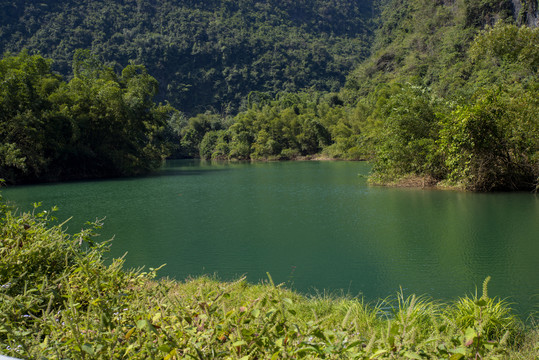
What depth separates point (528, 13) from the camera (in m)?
44.1

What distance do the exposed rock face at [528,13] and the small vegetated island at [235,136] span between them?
28 cm

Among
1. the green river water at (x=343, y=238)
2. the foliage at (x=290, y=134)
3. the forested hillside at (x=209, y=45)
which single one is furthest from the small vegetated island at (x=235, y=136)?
the green river water at (x=343, y=238)

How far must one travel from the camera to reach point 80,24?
96.2m

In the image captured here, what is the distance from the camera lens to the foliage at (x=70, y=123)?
79.9 feet

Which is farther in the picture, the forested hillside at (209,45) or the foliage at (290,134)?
the forested hillside at (209,45)

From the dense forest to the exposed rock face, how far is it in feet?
0.60

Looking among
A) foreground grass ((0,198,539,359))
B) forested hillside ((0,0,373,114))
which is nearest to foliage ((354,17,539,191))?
foreground grass ((0,198,539,359))

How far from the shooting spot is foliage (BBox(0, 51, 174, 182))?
24344 millimetres

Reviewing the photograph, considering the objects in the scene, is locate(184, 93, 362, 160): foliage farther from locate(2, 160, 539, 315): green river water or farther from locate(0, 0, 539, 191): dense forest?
locate(2, 160, 539, 315): green river water

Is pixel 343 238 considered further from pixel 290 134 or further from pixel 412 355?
pixel 290 134

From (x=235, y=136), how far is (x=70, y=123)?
32.9 m

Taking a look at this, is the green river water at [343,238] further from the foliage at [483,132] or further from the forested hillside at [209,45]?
the forested hillside at [209,45]

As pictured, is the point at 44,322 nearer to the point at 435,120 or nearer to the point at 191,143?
the point at 435,120

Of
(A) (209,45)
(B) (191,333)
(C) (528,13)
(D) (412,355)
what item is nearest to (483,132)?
(D) (412,355)
